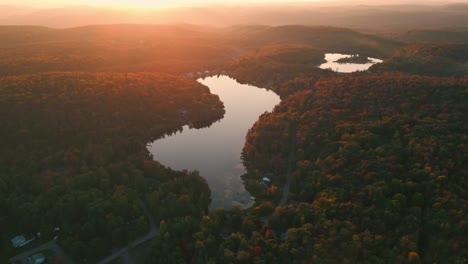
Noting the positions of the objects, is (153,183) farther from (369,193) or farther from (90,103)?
(90,103)

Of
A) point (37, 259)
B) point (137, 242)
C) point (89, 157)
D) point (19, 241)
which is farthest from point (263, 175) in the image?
point (19, 241)

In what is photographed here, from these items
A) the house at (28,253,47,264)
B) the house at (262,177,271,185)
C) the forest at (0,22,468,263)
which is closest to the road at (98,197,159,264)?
the forest at (0,22,468,263)

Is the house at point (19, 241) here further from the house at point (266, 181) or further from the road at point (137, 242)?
the house at point (266, 181)

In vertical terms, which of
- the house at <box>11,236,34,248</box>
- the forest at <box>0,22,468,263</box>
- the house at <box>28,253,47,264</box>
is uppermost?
the forest at <box>0,22,468,263</box>

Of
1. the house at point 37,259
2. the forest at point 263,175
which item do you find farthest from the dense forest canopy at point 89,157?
the house at point 37,259

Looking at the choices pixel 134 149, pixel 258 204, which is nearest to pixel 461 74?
pixel 258 204

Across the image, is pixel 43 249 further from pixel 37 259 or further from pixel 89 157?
pixel 89 157

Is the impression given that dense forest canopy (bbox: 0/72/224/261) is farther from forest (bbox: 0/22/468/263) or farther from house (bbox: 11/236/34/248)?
house (bbox: 11/236/34/248)
